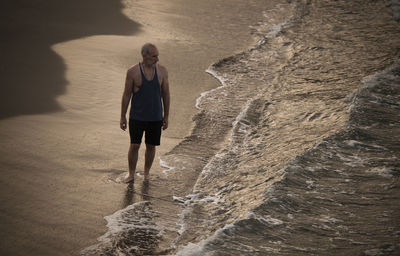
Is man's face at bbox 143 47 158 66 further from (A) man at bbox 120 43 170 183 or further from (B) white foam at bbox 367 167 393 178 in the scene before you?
(B) white foam at bbox 367 167 393 178

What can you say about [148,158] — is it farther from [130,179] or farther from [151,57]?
[151,57]

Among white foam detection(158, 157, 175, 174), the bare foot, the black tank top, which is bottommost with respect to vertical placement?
the bare foot

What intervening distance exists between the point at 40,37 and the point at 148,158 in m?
6.13

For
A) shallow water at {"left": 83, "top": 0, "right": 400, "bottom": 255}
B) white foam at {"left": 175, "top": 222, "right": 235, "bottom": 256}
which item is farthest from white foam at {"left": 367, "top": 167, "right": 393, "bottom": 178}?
white foam at {"left": 175, "top": 222, "right": 235, "bottom": 256}

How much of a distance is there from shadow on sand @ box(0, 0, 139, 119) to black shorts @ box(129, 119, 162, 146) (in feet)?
7.76

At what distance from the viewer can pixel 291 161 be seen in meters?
6.75

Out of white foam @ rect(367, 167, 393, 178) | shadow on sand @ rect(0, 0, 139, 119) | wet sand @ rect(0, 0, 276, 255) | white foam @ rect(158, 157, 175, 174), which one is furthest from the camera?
shadow on sand @ rect(0, 0, 139, 119)

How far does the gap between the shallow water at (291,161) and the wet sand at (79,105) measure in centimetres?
37

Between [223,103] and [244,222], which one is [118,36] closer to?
[223,103]

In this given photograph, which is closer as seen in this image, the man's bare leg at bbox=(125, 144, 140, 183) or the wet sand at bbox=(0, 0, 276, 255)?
the wet sand at bbox=(0, 0, 276, 255)

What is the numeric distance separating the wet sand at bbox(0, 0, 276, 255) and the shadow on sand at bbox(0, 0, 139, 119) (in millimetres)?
22

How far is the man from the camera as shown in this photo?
6008 mm

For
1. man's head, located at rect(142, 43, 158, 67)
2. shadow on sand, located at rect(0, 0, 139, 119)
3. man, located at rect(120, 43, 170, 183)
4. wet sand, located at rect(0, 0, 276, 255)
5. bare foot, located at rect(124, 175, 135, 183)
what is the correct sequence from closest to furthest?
1. wet sand, located at rect(0, 0, 276, 255)
2. man's head, located at rect(142, 43, 158, 67)
3. man, located at rect(120, 43, 170, 183)
4. bare foot, located at rect(124, 175, 135, 183)
5. shadow on sand, located at rect(0, 0, 139, 119)

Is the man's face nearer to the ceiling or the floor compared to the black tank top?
nearer to the ceiling
